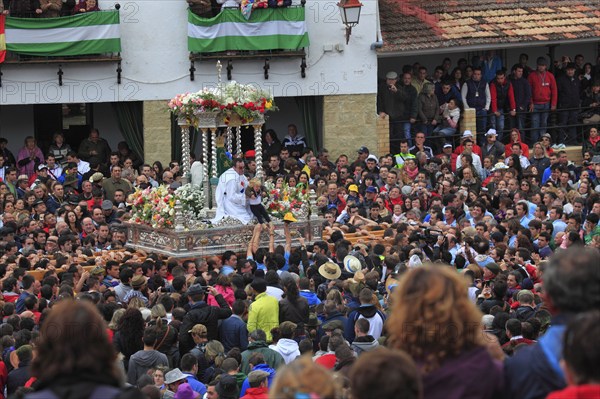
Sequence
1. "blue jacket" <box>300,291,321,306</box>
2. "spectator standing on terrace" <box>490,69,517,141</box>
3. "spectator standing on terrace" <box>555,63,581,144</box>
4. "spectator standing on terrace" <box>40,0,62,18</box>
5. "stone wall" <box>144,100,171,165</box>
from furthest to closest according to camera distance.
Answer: "spectator standing on terrace" <box>555,63,581,144</box> → "spectator standing on terrace" <box>490,69,517,141</box> → "stone wall" <box>144,100,171,165</box> → "spectator standing on terrace" <box>40,0,62,18</box> → "blue jacket" <box>300,291,321,306</box>

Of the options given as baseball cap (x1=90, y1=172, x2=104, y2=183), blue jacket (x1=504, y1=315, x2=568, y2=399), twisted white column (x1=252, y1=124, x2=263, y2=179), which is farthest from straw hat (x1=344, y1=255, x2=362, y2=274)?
blue jacket (x1=504, y1=315, x2=568, y2=399)

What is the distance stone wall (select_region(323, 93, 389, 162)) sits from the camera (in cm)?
2698

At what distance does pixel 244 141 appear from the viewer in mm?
28062

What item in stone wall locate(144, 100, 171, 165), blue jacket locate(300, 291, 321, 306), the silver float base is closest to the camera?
blue jacket locate(300, 291, 321, 306)

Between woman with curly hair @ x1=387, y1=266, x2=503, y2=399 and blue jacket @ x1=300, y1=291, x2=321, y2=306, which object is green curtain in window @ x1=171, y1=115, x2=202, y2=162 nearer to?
blue jacket @ x1=300, y1=291, x2=321, y2=306

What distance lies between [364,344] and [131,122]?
16336mm

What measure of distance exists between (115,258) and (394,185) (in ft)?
20.9

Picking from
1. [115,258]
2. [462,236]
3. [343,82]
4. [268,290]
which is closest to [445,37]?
[343,82]

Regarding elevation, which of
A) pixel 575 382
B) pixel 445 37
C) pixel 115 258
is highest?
pixel 445 37

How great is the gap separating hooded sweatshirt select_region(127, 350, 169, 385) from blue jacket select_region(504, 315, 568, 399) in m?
6.53

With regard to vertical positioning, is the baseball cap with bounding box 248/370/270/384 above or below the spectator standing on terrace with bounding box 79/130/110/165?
below

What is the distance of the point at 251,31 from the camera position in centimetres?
2641

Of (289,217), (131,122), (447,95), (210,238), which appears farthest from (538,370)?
(131,122)

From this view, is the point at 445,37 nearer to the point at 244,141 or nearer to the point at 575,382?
the point at 244,141
